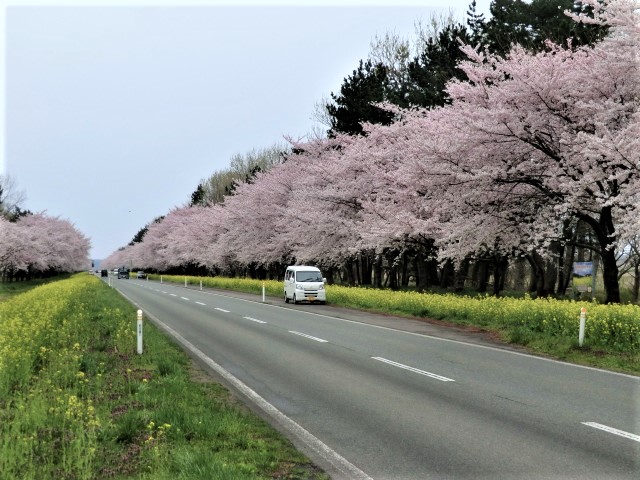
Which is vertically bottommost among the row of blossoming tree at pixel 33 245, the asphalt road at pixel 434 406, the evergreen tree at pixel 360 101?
the asphalt road at pixel 434 406

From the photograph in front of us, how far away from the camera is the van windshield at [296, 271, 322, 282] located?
3025 cm

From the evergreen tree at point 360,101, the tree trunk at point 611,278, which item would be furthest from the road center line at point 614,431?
the evergreen tree at point 360,101

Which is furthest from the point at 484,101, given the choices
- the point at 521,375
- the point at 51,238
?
the point at 51,238

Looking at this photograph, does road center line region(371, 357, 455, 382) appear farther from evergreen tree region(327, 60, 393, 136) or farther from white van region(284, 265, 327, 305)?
evergreen tree region(327, 60, 393, 136)

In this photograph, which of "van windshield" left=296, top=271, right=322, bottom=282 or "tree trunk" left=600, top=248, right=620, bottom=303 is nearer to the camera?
"tree trunk" left=600, top=248, right=620, bottom=303

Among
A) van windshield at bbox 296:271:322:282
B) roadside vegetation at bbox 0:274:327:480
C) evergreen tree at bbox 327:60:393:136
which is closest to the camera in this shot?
roadside vegetation at bbox 0:274:327:480

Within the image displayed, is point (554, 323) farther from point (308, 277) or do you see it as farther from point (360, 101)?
point (360, 101)

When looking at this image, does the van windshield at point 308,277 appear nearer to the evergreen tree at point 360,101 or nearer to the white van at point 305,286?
the white van at point 305,286

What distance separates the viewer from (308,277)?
30.4 meters

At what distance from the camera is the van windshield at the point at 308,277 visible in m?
30.2

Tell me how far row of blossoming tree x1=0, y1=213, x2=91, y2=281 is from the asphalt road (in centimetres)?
5520

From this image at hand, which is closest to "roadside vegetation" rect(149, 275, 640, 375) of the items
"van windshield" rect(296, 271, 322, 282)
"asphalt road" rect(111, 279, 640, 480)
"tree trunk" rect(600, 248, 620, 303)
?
"asphalt road" rect(111, 279, 640, 480)

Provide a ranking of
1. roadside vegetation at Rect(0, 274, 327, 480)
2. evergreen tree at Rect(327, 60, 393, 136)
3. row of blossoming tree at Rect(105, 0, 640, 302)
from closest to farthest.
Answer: roadside vegetation at Rect(0, 274, 327, 480) < row of blossoming tree at Rect(105, 0, 640, 302) < evergreen tree at Rect(327, 60, 393, 136)

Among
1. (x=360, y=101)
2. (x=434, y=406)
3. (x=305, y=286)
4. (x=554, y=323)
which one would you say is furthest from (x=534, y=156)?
(x=360, y=101)
